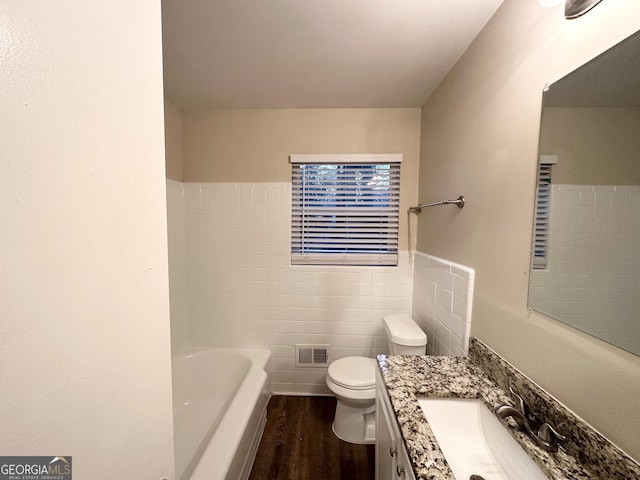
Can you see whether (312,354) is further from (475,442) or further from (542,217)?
(542,217)

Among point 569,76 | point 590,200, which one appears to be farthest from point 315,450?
point 569,76

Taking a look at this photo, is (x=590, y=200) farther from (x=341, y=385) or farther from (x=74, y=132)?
(x=341, y=385)

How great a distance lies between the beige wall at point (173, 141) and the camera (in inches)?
74.4

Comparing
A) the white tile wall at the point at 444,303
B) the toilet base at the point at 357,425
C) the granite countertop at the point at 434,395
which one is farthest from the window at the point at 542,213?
the toilet base at the point at 357,425

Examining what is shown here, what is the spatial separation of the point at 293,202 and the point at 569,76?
5.38 feet

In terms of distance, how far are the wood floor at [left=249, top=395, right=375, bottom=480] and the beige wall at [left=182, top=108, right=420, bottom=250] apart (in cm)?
145

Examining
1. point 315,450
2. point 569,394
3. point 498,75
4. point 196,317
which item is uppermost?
point 498,75

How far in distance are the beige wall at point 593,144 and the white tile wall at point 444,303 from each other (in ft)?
1.94

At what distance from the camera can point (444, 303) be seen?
1.46 meters

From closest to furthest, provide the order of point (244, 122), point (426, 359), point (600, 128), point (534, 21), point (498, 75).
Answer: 1. point (600, 128)
2. point (534, 21)
3. point (498, 75)
4. point (426, 359)
5. point (244, 122)

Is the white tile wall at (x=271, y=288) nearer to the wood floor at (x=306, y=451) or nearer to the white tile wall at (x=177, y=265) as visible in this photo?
the white tile wall at (x=177, y=265)

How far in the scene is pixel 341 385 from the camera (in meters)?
1.59

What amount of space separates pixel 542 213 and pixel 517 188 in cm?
15

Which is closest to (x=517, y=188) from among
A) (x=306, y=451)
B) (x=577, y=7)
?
(x=577, y=7)
